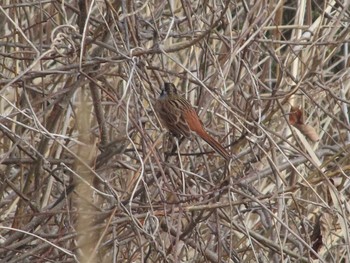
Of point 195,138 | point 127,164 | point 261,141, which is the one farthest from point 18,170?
point 261,141

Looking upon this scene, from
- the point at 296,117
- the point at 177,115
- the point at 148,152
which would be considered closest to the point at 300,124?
the point at 296,117

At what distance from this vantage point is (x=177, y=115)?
9.95ft

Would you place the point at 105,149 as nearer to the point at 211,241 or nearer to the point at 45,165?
the point at 45,165

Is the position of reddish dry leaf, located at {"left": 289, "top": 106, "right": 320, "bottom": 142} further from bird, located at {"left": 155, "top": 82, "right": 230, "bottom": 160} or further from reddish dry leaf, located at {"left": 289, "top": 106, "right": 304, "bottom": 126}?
bird, located at {"left": 155, "top": 82, "right": 230, "bottom": 160}

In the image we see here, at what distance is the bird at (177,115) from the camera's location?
9.39 feet

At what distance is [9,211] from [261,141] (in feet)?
3.25

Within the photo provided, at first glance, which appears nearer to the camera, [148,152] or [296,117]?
[148,152]

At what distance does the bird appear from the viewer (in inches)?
113

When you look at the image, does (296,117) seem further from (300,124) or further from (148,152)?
(148,152)

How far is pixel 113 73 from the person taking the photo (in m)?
3.04

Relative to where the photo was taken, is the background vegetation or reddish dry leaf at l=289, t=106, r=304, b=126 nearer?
the background vegetation

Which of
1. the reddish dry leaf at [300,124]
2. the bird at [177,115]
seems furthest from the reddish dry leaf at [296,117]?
the bird at [177,115]

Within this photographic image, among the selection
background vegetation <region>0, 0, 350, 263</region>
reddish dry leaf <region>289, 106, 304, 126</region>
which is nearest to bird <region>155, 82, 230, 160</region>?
background vegetation <region>0, 0, 350, 263</region>

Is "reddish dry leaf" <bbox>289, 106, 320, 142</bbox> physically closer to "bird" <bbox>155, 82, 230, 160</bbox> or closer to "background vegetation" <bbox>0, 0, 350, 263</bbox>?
"background vegetation" <bbox>0, 0, 350, 263</bbox>
